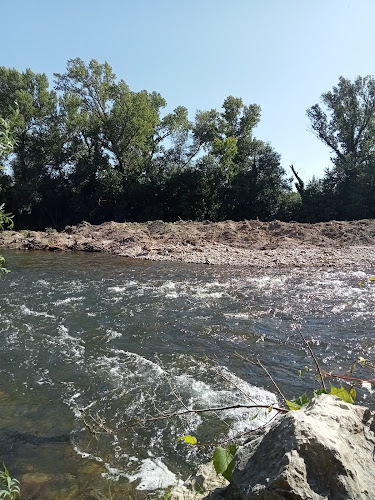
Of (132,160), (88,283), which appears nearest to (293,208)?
(132,160)

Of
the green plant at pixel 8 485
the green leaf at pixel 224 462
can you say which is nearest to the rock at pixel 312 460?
the green leaf at pixel 224 462

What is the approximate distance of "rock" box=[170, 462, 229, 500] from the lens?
12.1 ft

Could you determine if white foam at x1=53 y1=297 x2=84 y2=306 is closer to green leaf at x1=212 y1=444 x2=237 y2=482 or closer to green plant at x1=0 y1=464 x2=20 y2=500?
green plant at x1=0 y1=464 x2=20 y2=500

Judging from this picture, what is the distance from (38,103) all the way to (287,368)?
37917 mm

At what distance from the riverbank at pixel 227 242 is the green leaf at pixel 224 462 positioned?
14.8m

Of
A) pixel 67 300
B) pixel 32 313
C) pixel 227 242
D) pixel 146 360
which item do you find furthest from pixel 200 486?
pixel 227 242

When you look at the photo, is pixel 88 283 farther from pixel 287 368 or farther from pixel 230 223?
pixel 230 223

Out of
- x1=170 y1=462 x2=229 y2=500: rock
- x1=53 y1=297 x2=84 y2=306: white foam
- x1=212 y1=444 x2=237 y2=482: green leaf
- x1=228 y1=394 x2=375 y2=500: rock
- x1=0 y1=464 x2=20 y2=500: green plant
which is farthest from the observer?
x1=53 y1=297 x2=84 y2=306: white foam

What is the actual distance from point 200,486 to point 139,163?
37.4 m

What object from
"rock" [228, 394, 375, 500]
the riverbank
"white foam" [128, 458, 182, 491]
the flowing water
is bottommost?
"white foam" [128, 458, 182, 491]

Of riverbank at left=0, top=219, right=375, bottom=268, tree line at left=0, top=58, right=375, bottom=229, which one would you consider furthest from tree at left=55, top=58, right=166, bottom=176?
riverbank at left=0, top=219, right=375, bottom=268

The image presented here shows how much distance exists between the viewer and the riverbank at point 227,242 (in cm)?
1910

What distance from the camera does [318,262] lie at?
18.1m

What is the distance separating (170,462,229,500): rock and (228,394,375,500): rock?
736mm
